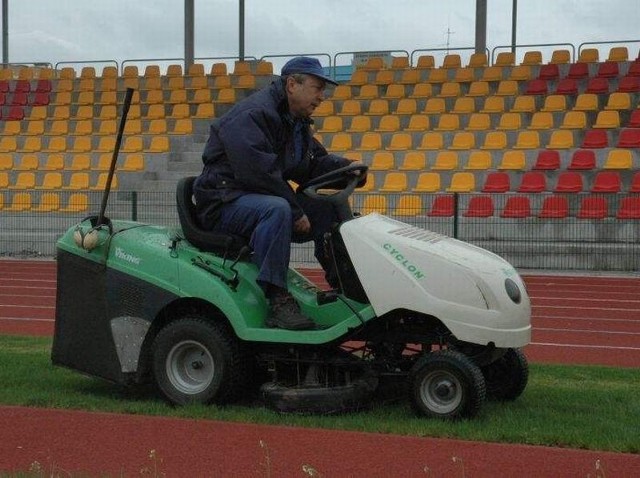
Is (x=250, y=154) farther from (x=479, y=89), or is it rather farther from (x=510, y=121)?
(x=479, y=89)

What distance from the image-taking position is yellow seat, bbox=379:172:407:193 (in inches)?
738

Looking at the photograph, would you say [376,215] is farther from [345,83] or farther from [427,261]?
[345,83]

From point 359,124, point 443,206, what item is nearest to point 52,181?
point 359,124

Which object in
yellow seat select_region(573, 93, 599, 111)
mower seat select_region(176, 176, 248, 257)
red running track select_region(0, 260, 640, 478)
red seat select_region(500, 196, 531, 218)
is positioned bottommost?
red running track select_region(0, 260, 640, 478)

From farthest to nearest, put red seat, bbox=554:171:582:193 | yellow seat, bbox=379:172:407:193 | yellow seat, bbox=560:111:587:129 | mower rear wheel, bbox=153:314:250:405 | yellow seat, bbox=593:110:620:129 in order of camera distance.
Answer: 1. yellow seat, bbox=560:111:587:129
2. yellow seat, bbox=593:110:620:129
3. yellow seat, bbox=379:172:407:193
4. red seat, bbox=554:171:582:193
5. mower rear wheel, bbox=153:314:250:405

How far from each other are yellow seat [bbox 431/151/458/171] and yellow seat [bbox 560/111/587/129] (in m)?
2.50

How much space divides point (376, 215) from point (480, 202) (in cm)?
1130

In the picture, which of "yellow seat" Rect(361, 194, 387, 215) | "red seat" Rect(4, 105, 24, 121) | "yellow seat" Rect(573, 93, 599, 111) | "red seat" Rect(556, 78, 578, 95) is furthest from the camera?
"red seat" Rect(4, 105, 24, 121)

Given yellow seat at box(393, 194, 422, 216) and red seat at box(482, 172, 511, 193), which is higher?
red seat at box(482, 172, 511, 193)

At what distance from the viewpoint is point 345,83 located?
2439 centimetres

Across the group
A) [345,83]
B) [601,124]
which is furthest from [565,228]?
[345,83]

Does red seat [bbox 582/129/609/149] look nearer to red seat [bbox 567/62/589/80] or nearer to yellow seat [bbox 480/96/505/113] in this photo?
yellow seat [bbox 480/96/505/113]

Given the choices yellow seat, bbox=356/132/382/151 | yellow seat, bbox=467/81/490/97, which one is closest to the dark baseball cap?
yellow seat, bbox=356/132/382/151

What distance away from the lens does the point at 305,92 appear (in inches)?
224
